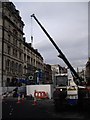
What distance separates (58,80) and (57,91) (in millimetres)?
8220

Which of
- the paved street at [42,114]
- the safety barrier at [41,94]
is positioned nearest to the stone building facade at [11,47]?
the safety barrier at [41,94]

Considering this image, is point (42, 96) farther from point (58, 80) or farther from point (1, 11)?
point (1, 11)

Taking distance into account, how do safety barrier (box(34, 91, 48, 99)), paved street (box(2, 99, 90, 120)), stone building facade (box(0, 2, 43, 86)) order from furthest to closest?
stone building facade (box(0, 2, 43, 86)), safety barrier (box(34, 91, 48, 99)), paved street (box(2, 99, 90, 120))

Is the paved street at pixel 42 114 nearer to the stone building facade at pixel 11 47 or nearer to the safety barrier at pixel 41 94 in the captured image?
the safety barrier at pixel 41 94

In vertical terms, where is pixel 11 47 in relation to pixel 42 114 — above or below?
above

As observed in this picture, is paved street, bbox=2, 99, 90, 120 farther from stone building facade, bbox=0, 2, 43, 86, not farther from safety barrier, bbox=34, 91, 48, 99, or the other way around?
stone building facade, bbox=0, 2, 43, 86

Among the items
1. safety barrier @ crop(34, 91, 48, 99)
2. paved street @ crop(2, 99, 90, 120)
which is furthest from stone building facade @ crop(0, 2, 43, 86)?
paved street @ crop(2, 99, 90, 120)

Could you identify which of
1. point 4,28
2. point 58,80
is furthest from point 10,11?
point 58,80

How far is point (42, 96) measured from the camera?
119ft

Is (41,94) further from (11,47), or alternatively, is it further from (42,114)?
(11,47)

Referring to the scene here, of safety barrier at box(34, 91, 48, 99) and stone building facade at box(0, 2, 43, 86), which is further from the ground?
stone building facade at box(0, 2, 43, 86)

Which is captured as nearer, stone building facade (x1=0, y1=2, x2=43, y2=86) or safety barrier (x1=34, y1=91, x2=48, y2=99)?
safety barrier (x1=34, y1=91, x2=48, y2=99)

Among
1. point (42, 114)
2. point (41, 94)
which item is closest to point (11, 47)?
point (41, 94)

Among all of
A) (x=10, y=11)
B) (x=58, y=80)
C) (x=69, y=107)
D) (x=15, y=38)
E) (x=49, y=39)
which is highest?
(x=10, y=11)
